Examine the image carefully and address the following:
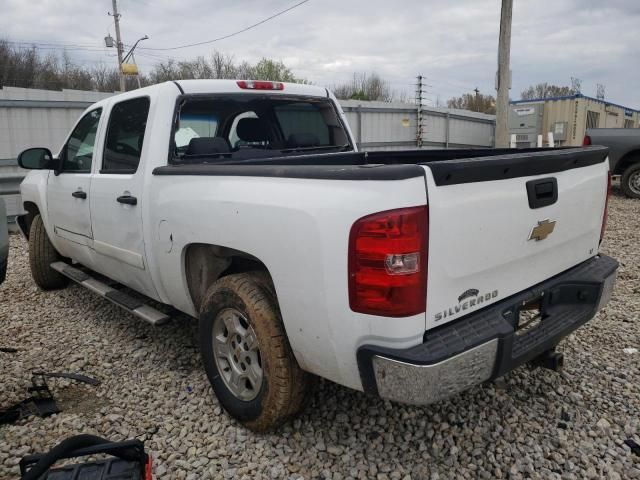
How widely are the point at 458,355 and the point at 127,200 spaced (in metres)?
2.29

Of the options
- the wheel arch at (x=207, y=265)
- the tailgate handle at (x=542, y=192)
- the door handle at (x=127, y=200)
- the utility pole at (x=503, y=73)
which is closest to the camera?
the tailgate handle at (x=542, y=192)

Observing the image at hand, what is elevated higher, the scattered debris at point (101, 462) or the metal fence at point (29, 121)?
the metal fence at point (29, 121)

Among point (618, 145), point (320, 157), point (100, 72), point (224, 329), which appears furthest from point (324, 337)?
point (100, 72)

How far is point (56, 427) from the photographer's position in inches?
112

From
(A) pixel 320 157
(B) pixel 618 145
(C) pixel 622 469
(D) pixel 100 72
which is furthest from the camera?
(D) pixel 100 72

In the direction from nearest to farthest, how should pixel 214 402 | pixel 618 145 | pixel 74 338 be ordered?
pixel 214 402 < pixel 74 338 < pixel 618 145

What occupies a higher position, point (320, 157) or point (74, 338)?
point (320, 157)

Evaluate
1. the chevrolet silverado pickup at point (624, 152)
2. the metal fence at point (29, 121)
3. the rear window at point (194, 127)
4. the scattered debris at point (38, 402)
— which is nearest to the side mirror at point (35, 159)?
the rear window at point (194, 127)

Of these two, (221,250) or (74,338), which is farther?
(74,338)

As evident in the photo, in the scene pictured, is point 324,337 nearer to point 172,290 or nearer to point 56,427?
point 172,290

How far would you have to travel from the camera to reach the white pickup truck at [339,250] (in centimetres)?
196

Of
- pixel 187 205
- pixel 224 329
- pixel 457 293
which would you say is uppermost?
pixel 187 205

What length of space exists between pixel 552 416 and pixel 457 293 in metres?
1.29

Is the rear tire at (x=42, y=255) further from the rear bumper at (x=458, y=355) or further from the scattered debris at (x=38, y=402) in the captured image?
the rear bumper at (x=458, y=355)
